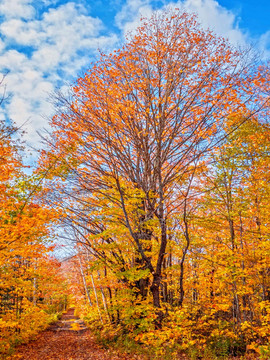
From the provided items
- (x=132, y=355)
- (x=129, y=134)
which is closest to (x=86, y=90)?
(x=129, y=134)

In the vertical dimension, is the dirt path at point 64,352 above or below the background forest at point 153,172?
below

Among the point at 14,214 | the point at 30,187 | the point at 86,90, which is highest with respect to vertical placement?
the point at 86,90

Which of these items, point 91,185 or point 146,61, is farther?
point 91,185

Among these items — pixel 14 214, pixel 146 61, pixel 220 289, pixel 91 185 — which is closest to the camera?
pixel 14 214

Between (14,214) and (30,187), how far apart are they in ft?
3.16

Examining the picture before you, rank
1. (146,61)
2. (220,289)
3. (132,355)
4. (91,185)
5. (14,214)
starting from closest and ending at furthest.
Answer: (14,214) < (132,355) < (146,61) < (91,185) < (220,289)

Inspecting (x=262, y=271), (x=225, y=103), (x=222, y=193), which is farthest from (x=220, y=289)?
(x=225, y=103)

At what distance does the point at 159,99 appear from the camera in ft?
27.9

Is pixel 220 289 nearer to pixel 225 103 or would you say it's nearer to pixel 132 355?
pixel 132 355

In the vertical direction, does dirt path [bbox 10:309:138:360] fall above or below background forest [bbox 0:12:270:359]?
below

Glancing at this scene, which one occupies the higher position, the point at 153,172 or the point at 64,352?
the point at 153,172

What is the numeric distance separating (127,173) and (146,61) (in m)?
4.37

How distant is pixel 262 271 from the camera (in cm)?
948

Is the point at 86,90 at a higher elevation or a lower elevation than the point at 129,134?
higher
